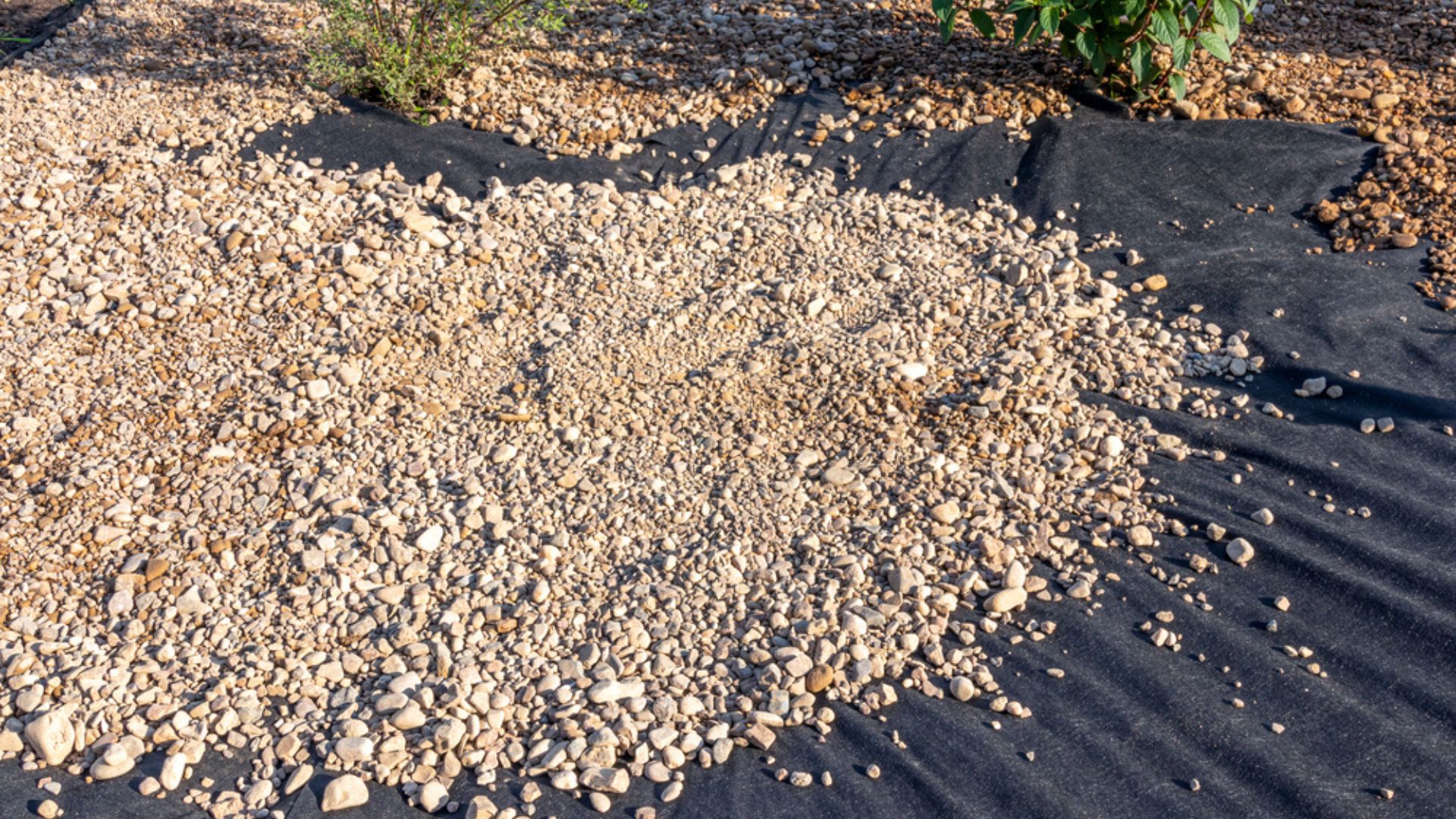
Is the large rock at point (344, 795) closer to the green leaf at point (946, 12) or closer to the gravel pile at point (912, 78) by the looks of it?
the gravel pile at point (912, 78)

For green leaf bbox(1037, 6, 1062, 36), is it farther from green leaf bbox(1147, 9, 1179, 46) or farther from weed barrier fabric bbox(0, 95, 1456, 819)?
weed barrier fabric bbox(0, 95, 1456, 819)

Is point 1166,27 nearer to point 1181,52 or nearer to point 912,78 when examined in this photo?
point 1181,52

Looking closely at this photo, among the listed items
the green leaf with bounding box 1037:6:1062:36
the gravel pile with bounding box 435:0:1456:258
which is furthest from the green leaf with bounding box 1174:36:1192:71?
the green leaf with bounding box 1037:6:1062:36

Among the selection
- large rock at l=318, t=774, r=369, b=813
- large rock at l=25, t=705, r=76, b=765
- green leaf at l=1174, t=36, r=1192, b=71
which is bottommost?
large rock at l=25, t=705, r=76, b=765

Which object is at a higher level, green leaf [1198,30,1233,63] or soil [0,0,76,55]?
green leaf [1198,30,1233,63]

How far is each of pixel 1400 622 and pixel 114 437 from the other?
3.28 metres

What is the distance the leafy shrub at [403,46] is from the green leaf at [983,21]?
151 cm

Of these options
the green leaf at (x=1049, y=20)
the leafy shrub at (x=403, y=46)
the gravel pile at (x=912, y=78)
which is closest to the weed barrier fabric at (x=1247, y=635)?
the gravel pile at (x=912, y=78)

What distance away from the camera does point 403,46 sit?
454 cm

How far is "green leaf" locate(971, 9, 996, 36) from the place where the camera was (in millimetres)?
4195

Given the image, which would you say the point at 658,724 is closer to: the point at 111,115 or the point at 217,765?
the point at 217,765

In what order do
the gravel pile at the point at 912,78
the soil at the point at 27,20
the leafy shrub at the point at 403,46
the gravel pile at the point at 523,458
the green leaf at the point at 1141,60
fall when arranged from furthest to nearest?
the soil at the point at 27,20 < the leafy shrub at the point at 403,46 < the gravel pile at the point at 912,78 < the green leaf at the point at 1141,60 < the gravel pile at the point at 523,458

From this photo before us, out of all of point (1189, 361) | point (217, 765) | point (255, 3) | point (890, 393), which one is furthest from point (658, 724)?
point (255, 3)

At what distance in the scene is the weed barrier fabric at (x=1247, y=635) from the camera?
234 centimetres
